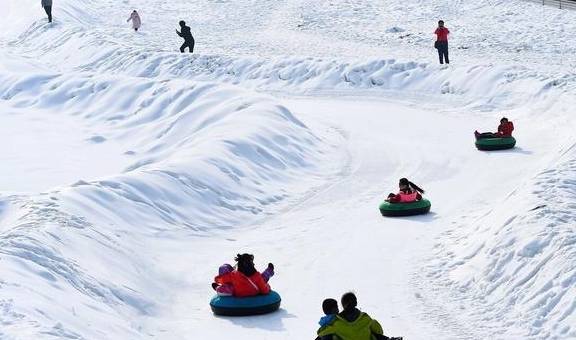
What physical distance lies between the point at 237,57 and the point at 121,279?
22.1 meters

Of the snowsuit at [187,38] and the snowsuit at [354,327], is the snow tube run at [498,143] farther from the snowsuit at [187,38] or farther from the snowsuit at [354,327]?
the snowsuit at [187,38]

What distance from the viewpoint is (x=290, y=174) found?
22.8 metres

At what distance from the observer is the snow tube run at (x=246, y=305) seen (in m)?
13.9

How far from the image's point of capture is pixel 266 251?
56.5ft

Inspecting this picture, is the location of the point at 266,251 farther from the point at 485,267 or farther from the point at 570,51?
the point at 570,51

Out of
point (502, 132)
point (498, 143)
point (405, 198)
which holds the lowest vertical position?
point (405, 198)

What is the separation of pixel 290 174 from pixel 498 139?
4.74m

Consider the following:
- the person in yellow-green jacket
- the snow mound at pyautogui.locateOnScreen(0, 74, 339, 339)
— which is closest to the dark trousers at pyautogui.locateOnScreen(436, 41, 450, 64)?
the snow mound at pyautogui.locateOnScreen(0, 74, 339, 339)

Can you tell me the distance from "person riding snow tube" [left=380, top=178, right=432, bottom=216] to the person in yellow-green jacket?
772cm

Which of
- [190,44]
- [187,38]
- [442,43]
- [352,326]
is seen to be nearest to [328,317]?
[352,326]

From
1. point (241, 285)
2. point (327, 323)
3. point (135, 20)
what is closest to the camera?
point (327, 323)

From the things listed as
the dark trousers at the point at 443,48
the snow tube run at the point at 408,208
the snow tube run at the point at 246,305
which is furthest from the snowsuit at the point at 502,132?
the snow tube run at the point at 246,305

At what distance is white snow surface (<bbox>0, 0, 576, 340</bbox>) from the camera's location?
13484mm

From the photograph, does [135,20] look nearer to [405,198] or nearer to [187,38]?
[187,38]
